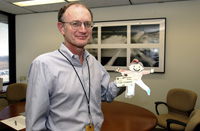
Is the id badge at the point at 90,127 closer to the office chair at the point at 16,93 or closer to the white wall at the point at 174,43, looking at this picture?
the white wall at the point at 174,43

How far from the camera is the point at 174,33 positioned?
3.35 metres

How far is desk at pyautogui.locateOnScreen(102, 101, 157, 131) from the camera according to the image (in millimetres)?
1775

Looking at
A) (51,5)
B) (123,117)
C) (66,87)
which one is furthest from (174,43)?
(66,87)

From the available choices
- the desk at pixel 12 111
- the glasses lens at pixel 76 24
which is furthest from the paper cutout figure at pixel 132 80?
the desk at pixel 12 111

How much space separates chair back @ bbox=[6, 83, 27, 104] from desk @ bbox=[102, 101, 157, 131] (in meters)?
1.89

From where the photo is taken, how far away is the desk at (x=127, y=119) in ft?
5.82

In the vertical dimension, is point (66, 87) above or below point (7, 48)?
below

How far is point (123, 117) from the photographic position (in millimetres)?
2088

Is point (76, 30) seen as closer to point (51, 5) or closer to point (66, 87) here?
point (66, 87)

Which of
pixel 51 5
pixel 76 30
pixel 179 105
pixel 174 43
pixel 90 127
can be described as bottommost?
pixel 179 105

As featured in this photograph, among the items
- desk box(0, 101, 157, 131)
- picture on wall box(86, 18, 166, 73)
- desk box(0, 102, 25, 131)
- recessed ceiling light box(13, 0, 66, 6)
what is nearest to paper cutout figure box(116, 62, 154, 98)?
desk box(0, 101, 157, 131)

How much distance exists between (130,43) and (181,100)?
1.45 metres

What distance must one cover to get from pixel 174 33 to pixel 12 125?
10.2 ft

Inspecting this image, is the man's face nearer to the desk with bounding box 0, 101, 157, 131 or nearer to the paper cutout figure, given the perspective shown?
the paper cutout figure
